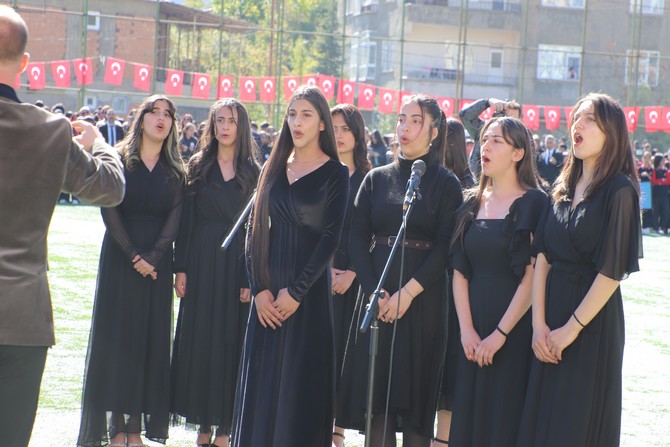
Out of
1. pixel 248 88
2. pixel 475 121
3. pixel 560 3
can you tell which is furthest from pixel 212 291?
pixel 560 3

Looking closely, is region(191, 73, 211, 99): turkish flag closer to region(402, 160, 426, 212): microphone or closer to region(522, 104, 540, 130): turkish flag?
region(522, 104, 540, 130): turkish flag

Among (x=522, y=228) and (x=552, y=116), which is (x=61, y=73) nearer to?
(x=552, y=116)

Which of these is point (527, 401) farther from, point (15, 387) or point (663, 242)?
point (663, 242)

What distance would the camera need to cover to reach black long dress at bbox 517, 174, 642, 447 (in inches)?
189

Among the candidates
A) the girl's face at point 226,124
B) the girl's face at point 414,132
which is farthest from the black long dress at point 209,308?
the girl's face at point 414,132

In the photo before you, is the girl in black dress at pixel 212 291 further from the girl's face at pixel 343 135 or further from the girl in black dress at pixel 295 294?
the girl in black dress at pixel 295 294

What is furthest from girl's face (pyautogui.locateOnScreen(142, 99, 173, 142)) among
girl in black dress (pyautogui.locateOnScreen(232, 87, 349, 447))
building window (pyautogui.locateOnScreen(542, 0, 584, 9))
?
building window (pyautogui.locateOnScreen(542, 0, 584, 9))

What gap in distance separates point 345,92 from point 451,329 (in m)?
23.8

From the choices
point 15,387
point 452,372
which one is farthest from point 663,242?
point 15,387

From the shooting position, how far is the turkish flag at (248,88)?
29859mm

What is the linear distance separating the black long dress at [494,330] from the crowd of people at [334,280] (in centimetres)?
1

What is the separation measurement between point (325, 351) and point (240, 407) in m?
0.61

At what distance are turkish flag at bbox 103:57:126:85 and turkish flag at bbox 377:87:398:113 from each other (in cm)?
823

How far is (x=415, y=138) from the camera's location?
19.6 feet
